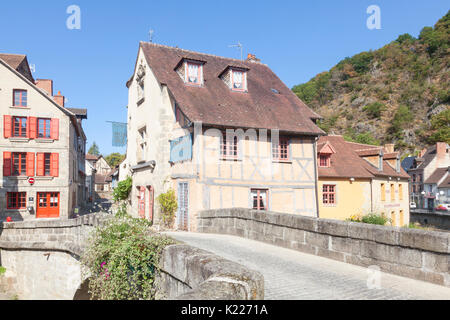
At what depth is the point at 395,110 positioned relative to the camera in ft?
222

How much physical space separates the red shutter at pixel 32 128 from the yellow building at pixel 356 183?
1667 centimetres

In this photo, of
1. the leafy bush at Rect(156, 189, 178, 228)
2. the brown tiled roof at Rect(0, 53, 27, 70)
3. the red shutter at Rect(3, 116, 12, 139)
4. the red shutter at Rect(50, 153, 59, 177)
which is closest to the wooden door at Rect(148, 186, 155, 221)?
the leafy bush at Rect(156, 189, 178, 228)

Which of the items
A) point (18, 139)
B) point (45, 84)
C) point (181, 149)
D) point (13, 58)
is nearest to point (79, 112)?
point (45, 84)

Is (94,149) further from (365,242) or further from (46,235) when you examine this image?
(365,242)

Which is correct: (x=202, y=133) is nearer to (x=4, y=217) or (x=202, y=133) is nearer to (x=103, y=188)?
(x=4, y=217)

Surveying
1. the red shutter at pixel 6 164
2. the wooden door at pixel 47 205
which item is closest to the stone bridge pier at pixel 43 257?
the wooden door at pixel 47 205

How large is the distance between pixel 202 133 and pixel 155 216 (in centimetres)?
401

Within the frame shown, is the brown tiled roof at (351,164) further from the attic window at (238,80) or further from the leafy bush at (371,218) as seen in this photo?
the attic window at (238,80)

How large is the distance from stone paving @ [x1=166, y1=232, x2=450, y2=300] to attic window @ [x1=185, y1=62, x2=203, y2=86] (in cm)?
995

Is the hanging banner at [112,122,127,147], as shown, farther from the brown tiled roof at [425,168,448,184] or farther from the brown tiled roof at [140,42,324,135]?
the brown tiled roof at [425,168,448,184]

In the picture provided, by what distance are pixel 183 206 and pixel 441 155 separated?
44723 mm

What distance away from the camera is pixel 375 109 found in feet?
Answer: 227

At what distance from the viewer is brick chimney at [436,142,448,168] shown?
46406mm

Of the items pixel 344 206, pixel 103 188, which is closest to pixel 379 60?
pixel 103 188
